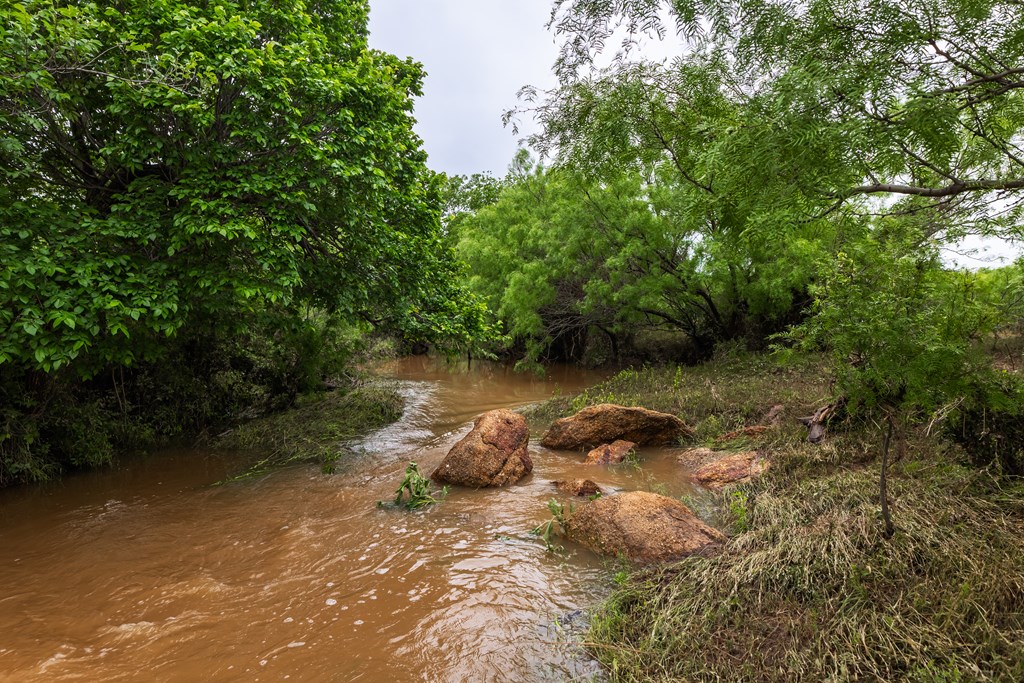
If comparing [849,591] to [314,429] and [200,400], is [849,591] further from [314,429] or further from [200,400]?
[200,400]

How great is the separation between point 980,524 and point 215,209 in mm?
7434

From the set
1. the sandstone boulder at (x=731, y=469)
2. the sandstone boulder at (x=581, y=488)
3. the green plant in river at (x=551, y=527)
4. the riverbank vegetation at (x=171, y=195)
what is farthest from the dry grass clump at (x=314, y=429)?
the sandstone boulder at (x=731, y=469)

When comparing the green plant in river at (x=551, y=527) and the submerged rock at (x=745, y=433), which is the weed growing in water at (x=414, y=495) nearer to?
the green plant in river at (x=551, y=527)

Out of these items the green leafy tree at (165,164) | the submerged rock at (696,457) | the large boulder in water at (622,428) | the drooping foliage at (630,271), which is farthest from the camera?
the drooping foliage at (630,271)

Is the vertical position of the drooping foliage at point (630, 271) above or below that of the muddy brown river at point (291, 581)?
above

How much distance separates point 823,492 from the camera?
15.6 feet

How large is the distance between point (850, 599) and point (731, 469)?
3337 millimetres

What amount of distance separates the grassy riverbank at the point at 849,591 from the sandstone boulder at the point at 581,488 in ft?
5.94

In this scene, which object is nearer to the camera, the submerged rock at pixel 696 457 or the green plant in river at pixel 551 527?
the green plant in river at pixel 551 527

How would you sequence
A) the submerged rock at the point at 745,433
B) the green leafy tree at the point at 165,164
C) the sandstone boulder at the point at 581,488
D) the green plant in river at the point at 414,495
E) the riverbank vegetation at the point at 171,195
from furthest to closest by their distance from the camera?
the submerged rock at the point at 745,433 < the sandstone boulder at the point at 581,488 < the green plant in river at the point at 414,495 < the riverbank vegetation at the point at 171,195 < the green leafy tree at the point at 165,164

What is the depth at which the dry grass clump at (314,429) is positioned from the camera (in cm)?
873

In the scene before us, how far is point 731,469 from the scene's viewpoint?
6516 millimetres

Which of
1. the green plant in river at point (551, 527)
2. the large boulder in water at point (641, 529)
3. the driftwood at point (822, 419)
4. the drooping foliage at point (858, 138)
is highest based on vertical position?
the drooping foliage at point (858, 138)

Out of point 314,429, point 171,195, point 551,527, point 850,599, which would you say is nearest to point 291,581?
point 551,527
